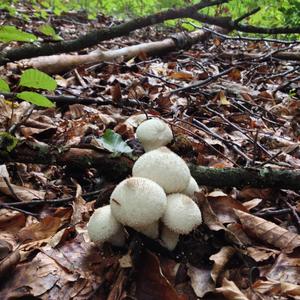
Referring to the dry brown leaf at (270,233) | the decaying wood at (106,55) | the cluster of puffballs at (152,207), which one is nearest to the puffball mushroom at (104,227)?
the cluster of puffballs at (152,207)

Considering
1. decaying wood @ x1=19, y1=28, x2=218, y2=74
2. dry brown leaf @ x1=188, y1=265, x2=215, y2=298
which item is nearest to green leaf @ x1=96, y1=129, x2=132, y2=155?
dry brown leaf @ x1=188, y1=265, x2=215, y2=298

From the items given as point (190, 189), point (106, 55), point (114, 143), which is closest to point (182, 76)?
point (106, 55)

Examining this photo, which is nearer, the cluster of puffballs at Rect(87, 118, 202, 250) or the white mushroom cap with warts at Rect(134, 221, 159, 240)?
the cluster of puffballs at Rect(87, 118, 202, 250)

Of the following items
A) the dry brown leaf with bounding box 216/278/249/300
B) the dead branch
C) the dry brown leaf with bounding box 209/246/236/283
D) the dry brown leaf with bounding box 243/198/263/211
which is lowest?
the dry brown leaf with bounding box 243/198/263/211

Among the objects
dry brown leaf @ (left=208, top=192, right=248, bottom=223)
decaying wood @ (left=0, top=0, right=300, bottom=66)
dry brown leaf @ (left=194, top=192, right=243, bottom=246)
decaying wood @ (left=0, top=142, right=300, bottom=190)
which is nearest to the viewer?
dry brown leaf @ (left=194, top=192, right=243, bottom=246)

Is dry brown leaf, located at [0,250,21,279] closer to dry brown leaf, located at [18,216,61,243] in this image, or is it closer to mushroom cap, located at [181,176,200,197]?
dry brown leaf, located at [18,216,61,243]

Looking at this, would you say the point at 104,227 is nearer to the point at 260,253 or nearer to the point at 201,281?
the point at 201,281

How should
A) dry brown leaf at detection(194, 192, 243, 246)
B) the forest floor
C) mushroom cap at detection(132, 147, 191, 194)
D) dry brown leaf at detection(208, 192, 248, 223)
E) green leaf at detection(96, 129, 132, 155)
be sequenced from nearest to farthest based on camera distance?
the forest floor
mushroom cap at detection(132, 147, 191, 194)
dry brown leaf at detection(194, 192, 243, 246)
dry brown leaf at detection(208, 192, 248, 223)
green leaf at detection(96, 129, 132, 155)
